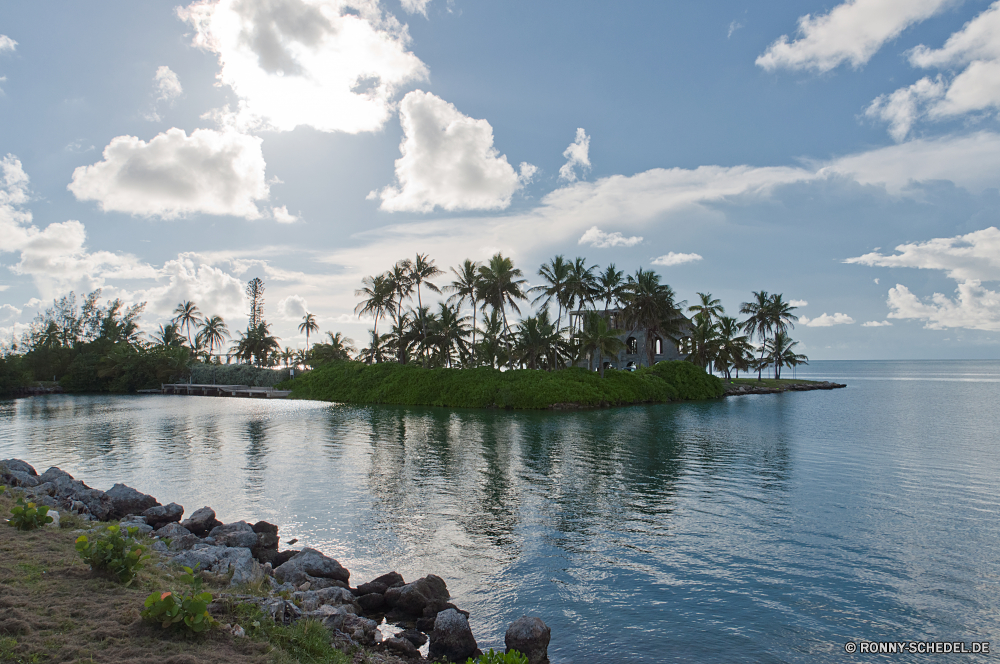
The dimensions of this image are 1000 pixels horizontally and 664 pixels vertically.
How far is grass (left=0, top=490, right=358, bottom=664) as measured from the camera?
5.28 metres

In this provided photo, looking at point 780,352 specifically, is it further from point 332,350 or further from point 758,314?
point 332,350

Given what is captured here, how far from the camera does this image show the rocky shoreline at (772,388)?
7444 cm

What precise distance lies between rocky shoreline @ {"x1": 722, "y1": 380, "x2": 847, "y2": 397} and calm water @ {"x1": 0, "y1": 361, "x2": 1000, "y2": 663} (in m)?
→ 41.0

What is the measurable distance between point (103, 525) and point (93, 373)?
94064 millimetres

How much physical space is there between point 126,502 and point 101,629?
9.47 m

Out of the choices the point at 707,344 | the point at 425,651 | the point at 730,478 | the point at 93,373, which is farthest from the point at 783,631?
the point at 93,373

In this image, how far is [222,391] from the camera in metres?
78.0

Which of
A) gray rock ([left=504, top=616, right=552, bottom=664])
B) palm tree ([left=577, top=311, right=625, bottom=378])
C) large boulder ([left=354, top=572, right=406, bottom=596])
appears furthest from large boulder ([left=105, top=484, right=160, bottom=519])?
palm tree ([left=577, top=311, right=625, bottom=378])

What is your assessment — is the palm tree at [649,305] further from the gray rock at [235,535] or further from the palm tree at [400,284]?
the gray rock at [235,535]

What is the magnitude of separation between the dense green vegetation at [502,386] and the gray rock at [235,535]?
38.0 metres

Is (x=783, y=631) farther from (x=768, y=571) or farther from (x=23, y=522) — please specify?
(x=23, y=522)

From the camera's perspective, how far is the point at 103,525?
10398 millimetres

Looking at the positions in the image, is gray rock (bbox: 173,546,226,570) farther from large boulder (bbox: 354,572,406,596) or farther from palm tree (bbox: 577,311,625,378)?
palm tree (bbox: 577,311,625,378)

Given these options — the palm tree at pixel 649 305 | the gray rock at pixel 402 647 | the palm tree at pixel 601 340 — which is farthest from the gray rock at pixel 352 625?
the palm tree at pixel 649 305
